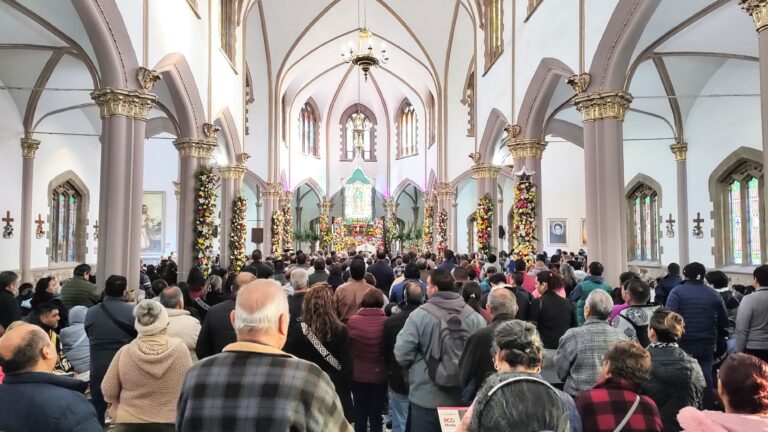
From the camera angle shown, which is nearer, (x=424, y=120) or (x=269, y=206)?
(x=269, y=206)

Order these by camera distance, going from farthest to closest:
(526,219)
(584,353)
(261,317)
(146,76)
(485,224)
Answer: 1. (485,224)
2. (526,219)
3. (146,76)
4. (584,353)
5. (261,317)

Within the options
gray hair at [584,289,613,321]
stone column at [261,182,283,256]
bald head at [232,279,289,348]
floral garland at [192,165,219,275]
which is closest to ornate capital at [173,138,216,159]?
floral garland at [192,165,219,275]

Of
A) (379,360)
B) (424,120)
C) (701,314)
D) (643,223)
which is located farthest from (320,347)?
(424,120)

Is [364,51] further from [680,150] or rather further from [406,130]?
[680,150]

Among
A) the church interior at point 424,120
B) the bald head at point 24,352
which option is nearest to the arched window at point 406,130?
the church interior at point 424,120

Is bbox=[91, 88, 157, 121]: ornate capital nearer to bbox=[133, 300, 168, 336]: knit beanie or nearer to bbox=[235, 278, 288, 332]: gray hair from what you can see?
bbox=[133, 300, 168, 336]: knit beanie

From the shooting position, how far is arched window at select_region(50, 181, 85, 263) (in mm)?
17719

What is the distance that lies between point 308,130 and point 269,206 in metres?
10.6

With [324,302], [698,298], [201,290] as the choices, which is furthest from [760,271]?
[201,290]

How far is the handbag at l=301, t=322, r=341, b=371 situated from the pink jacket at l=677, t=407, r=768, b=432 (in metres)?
2.39

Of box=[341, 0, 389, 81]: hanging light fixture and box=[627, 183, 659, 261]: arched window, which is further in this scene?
box=[341, 0, 389, 81]: hanging light fixture

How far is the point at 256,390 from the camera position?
202 cm

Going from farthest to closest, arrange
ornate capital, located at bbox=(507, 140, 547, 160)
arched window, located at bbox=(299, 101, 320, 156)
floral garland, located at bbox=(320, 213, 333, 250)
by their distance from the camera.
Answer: arched window, located at bbox=(299, 101, 320, 156)
floral garland, located at bbox=(320, 213, 333, 250)
ornate capital, located at bbox=(507, 140, 547, 160)

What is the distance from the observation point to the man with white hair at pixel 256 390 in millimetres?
2012
